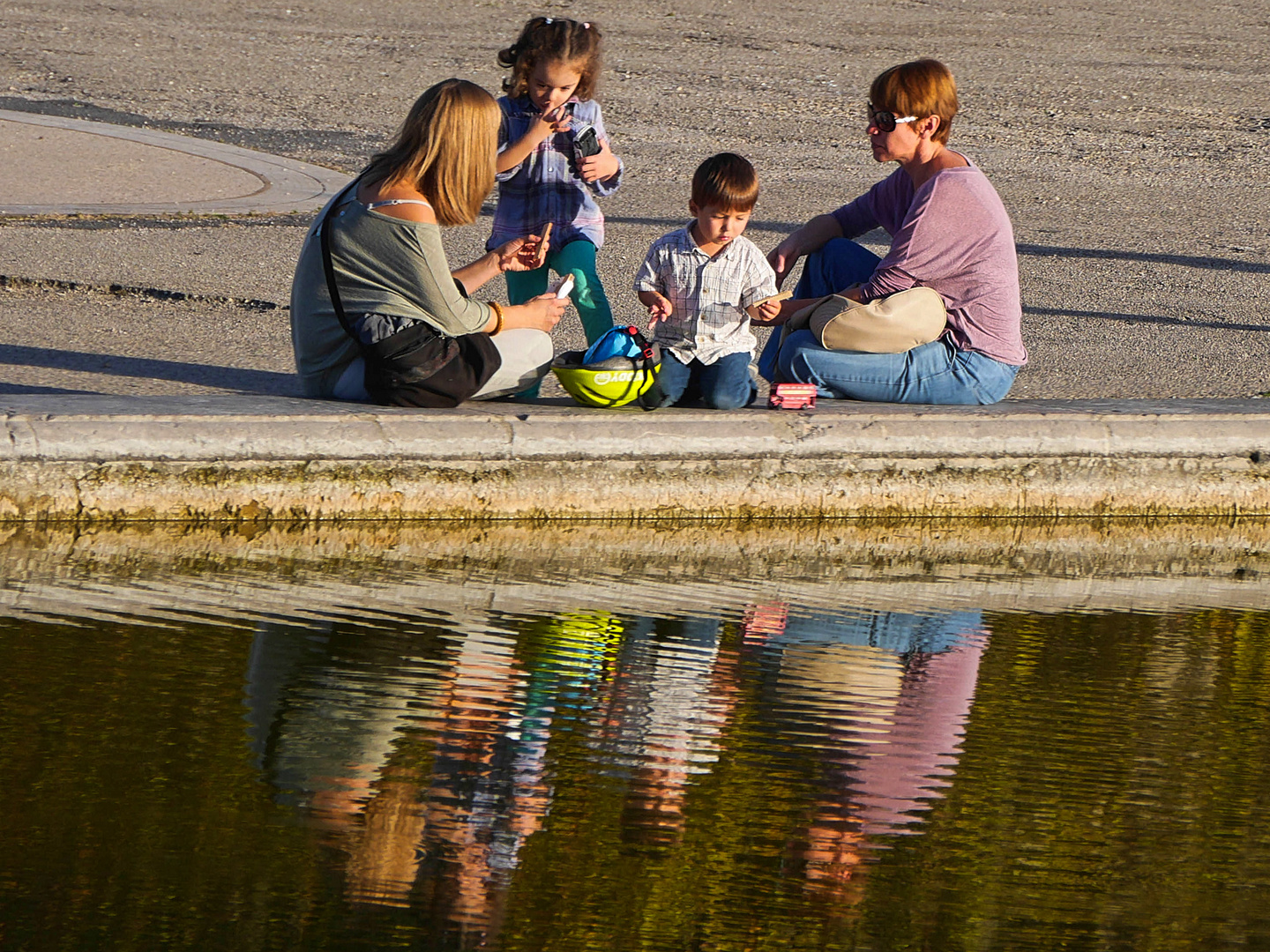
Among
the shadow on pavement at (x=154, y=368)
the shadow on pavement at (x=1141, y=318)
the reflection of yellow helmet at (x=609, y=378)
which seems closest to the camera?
the reflection of yellow helmet at (x=609, y=378)

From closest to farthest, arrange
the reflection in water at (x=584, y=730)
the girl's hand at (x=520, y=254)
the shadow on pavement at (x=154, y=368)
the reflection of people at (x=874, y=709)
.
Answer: the reflection in water at (x=584, y=730) < the reflection of people at (x=874, y=709) < the girl's hand at (x=520, y=254) < the shadow on pavement at (x=154, y=368)

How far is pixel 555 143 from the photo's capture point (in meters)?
5.97

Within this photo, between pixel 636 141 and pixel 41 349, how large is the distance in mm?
7423

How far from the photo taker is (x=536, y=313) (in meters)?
5.52

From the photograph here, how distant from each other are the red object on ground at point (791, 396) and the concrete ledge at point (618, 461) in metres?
0.12

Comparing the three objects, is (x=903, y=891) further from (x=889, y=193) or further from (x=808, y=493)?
(x=889, y=193)

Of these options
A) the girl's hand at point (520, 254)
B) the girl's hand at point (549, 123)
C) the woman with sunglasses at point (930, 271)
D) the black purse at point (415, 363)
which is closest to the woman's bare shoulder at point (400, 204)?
the black purse at point (415, 363)

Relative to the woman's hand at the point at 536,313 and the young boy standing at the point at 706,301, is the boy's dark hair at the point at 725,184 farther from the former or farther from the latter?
the woman's hand at the point at 536,313

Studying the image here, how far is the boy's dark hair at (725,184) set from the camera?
5.42 meters

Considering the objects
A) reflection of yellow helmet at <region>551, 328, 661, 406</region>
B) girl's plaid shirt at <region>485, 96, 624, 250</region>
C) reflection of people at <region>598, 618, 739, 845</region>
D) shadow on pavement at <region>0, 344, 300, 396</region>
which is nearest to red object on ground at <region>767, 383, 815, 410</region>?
reflection of yellow helmet at <region>551, 328, 661, 406</region>

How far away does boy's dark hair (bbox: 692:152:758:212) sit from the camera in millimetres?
5422

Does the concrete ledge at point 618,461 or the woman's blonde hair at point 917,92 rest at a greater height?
the woman's blonde hair at point 917,92

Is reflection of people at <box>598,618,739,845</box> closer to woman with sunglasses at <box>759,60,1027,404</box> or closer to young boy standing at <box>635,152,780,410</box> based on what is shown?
young boy standing at <box>635,152,780,410</box>

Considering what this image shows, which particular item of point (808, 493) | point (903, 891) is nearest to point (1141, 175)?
point (808, 493)
